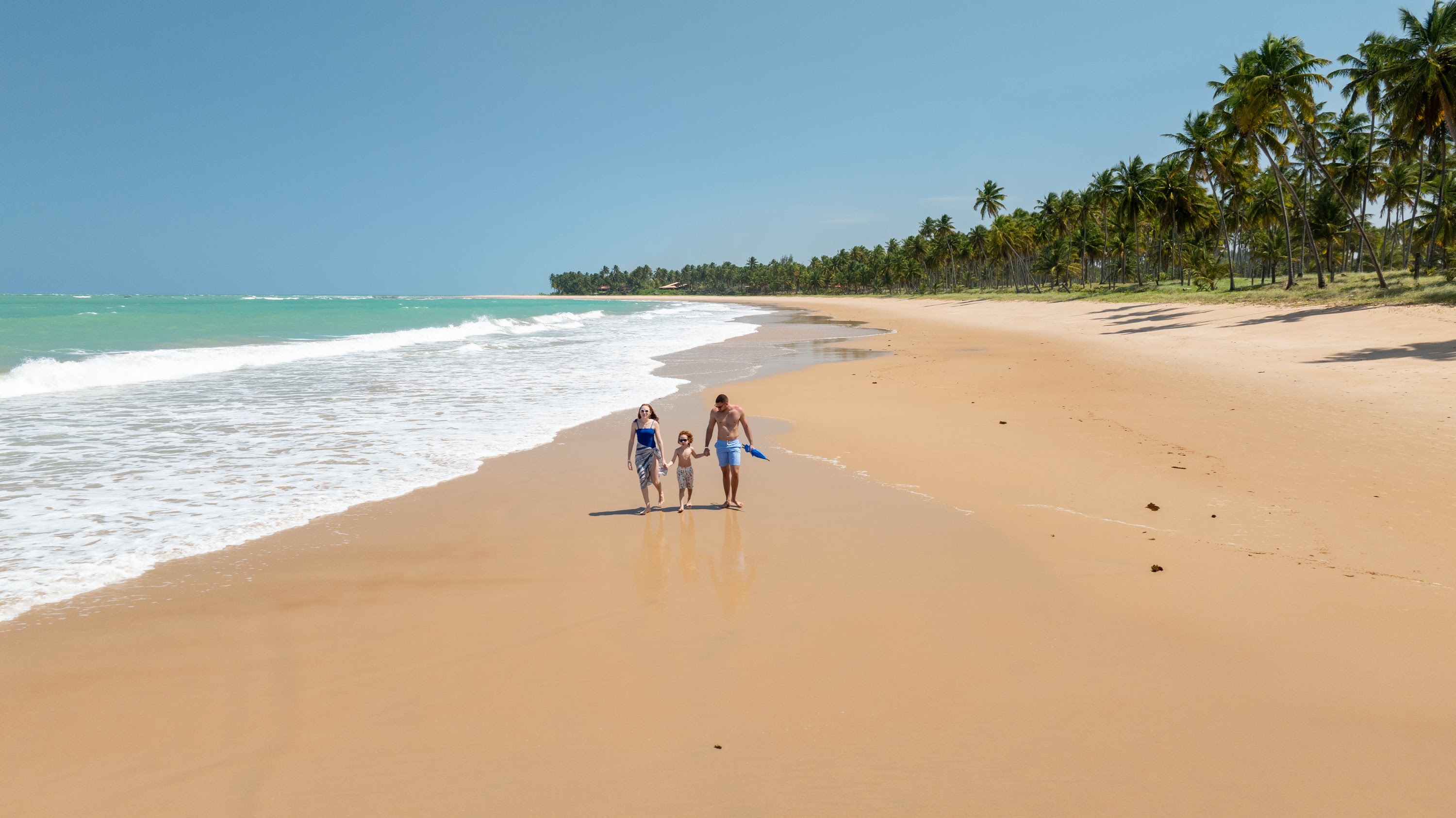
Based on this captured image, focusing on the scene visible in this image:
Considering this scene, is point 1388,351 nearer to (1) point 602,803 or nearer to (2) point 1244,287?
(1) point 602,803

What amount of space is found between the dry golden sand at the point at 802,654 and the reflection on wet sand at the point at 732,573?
0.15 feet

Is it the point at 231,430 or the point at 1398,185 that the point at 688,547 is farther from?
the point at 1398,185

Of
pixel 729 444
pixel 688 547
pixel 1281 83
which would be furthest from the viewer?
pixel 1281 83

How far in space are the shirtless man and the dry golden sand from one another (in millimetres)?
378

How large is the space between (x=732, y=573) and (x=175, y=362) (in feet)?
82.4

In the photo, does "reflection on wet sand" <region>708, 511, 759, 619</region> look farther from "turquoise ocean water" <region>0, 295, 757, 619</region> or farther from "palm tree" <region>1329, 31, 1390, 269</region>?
"palm tree" <region>1329, 31, 1390, 269</region>

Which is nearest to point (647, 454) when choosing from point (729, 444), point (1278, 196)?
point (729, 444)

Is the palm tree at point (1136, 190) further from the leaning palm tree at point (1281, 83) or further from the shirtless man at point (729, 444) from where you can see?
the shirtless man at point (729, 444)

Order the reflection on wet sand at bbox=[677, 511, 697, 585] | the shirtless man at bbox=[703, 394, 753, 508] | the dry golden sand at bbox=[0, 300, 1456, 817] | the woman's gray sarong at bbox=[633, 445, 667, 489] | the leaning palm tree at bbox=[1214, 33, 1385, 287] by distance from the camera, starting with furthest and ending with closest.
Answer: the leaning palm tree at bbox=[1214, 33, 1385, 287] → the shirtless man at bbox=[703, 394, 753, 508] → the woman's gray sarong at bbox=[633, 445, 667, 489] → the reflection on wet sand at bbox=[677, 511, 697, 585] → the dry golden sand at bbox=[0, 300, 1456, 817]

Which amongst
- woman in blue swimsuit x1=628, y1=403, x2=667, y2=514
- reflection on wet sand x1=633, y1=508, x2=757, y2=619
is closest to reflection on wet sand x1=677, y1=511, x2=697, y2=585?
reflection on wet sand x1=633, y1=508, x2=757, y2=619

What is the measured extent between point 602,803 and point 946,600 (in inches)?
119

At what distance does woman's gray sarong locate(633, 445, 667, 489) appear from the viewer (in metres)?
7.82

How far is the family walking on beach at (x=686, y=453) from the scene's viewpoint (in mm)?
7828

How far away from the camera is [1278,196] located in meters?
57.0
